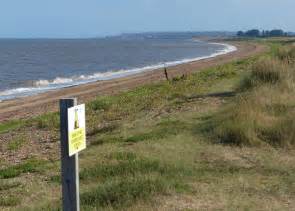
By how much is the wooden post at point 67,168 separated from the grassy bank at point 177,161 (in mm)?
1525

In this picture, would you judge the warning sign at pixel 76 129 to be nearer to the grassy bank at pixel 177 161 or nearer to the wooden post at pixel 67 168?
the wooden post at pixel 67 168

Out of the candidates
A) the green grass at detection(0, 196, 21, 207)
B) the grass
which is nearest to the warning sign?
the green grass at detection(0, 196, 21, 207)

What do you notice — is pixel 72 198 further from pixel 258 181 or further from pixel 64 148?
pixel 258 181

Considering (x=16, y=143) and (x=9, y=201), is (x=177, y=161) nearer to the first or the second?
(x=9, y=201)

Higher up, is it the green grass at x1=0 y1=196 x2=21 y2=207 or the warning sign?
the warning sign

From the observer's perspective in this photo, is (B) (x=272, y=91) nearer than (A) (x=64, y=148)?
No

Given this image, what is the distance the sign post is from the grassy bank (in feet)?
5.06

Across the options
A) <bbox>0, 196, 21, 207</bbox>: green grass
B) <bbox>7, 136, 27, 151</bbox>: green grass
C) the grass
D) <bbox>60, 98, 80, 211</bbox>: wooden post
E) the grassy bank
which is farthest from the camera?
<bbox>7, 136, 27, 151</bbox>: green grass

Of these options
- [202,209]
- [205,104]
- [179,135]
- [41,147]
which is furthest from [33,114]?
[202,209]

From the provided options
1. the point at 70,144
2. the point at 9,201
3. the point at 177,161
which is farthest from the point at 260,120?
the point at 70,144

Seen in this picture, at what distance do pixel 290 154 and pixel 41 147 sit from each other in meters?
5.05

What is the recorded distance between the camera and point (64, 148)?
4.57 metres

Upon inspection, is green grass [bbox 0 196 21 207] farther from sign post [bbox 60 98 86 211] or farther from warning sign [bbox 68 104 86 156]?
warning sign [bbox 68 104 86 156]

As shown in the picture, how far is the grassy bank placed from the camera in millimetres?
6902
